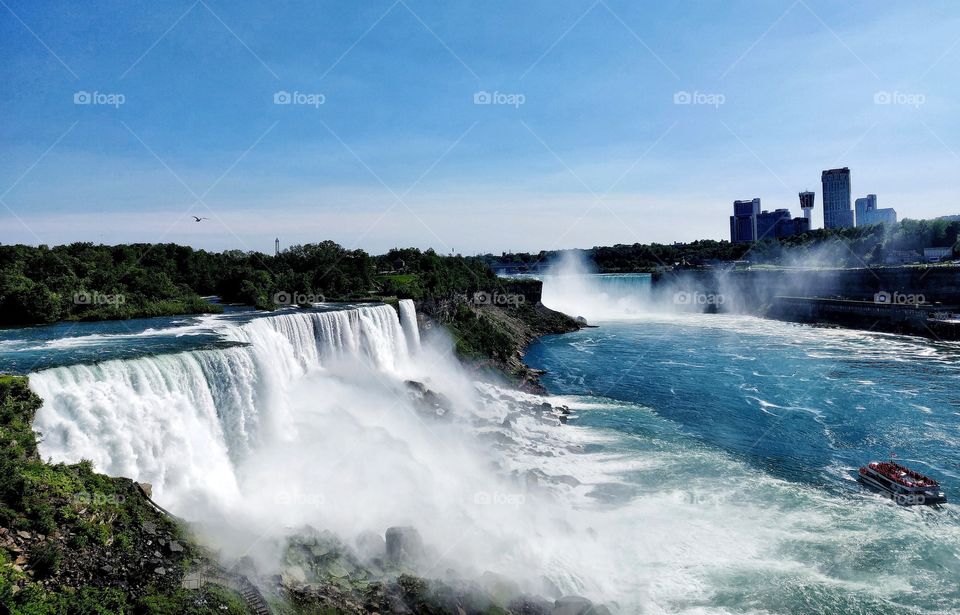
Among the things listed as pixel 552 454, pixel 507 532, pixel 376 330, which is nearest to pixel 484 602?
pixel 507 532

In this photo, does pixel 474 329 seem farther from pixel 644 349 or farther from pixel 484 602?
pixel 484 602

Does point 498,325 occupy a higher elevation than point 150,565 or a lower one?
higher

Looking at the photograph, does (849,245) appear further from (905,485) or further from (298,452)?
(298,452)

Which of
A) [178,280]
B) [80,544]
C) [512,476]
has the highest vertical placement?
[178,280]

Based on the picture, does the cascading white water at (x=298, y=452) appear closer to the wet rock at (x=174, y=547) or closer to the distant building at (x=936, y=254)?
the wet rock at (x=174, y=547)

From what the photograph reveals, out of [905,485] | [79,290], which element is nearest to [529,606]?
[905,485]
